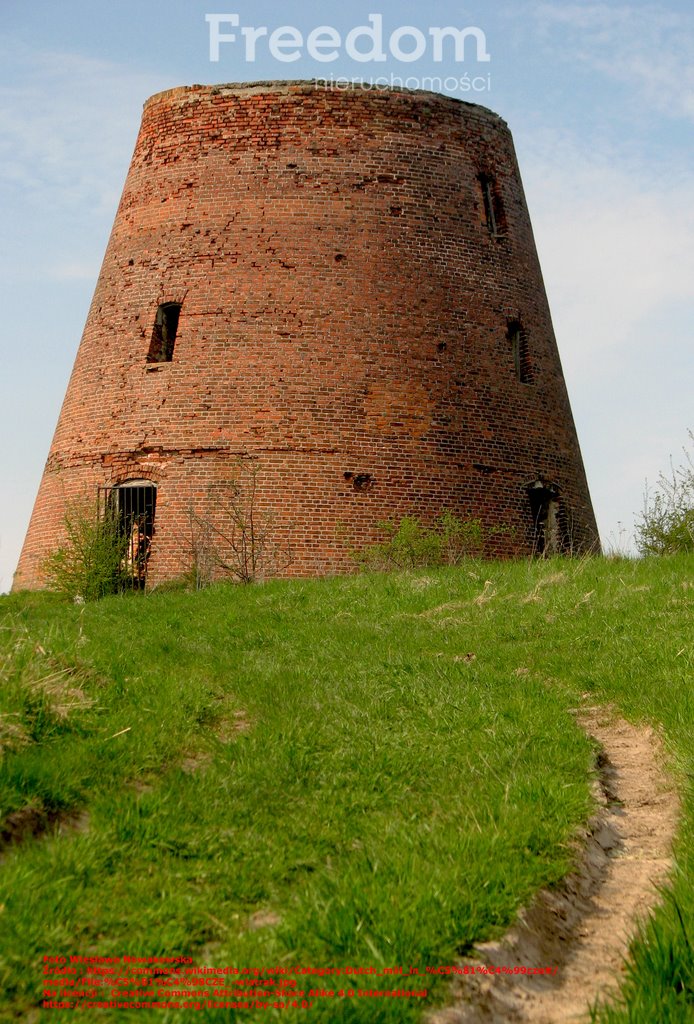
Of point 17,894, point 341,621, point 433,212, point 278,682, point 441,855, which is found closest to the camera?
point 17,894

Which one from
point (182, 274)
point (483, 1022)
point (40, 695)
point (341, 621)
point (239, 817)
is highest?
point (182, 274)

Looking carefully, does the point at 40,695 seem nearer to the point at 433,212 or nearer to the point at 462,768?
the point at 462,768

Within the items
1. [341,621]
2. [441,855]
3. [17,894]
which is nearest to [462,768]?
[441,855]

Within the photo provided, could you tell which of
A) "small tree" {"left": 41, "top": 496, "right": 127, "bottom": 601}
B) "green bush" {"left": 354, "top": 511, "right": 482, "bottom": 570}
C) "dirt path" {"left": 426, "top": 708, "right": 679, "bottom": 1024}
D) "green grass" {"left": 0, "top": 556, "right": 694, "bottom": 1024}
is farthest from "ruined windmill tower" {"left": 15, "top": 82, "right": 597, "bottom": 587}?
"dirt path" {"left": 426, "top": 708, "right": 679, "bottom": 1024}

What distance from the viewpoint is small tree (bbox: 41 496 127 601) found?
1425 cm

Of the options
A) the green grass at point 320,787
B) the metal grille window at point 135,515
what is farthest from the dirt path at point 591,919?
the metal grille window at point 135,515

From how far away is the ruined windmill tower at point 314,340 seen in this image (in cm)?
1465

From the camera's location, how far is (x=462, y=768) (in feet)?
16.8

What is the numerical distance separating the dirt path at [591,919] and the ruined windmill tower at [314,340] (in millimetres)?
9327

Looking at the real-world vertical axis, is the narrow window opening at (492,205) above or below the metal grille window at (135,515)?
above

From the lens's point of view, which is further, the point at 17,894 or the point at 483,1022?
the point at 17,894

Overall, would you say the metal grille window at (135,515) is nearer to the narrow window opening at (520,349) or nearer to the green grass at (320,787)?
the narrow window opening at (520,349)

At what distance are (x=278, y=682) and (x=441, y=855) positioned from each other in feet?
9.08

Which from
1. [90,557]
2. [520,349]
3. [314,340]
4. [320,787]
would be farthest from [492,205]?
[320,787]
